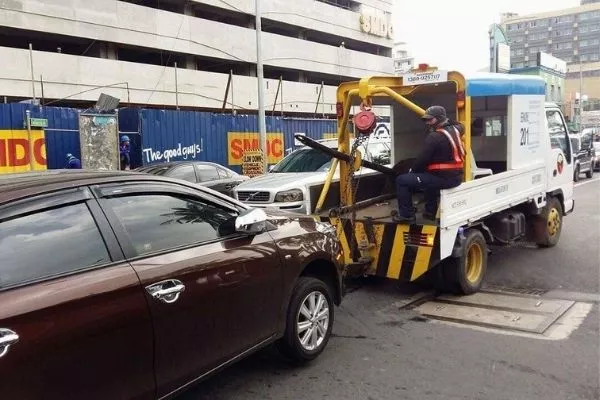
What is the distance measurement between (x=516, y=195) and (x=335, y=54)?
40.5m

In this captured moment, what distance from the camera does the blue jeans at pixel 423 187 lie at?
5.91 metres

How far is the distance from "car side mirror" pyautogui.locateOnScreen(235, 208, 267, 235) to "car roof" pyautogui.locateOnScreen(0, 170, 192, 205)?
54 cm

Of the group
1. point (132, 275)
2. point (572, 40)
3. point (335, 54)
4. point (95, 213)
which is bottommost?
point (132, 275)

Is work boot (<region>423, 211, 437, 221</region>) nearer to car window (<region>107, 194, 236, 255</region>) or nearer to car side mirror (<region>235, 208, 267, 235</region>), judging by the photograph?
car side mirror (<region>235, 208, 267, 235</region>)

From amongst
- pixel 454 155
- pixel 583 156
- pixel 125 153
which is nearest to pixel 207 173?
pixel 125 153

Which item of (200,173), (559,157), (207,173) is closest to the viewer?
(559,157)

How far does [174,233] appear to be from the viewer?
346 centimetres

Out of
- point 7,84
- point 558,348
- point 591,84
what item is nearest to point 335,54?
point 7,84

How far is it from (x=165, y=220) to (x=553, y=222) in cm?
698

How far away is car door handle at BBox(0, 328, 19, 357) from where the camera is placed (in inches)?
91.9

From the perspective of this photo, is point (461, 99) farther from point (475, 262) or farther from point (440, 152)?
point (475, 262)

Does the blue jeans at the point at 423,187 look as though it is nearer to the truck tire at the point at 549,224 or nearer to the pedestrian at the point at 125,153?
the truck tire at the point at 549,224

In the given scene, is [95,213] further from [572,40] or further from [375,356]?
[572,40]

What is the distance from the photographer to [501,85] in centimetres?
677
